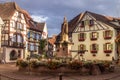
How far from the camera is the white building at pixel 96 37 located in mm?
48216

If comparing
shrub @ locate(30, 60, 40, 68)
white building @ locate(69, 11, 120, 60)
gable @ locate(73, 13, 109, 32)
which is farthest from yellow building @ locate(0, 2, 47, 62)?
shrub @ locate(30, 60, 40, 68)

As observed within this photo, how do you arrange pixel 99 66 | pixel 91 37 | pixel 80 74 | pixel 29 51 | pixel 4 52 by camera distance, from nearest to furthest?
pixel 80 74, pixel 99 66, pixel 4 52, pixel 91 37, pixel 29 51

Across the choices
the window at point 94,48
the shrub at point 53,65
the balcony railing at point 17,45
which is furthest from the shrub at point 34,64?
the window at point 94,48

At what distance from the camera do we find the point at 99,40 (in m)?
49.8

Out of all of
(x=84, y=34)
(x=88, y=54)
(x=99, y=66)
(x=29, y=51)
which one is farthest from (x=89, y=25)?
(x=99, y=66)

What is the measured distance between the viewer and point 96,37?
5022 cm

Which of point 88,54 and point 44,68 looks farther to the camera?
point 88,54

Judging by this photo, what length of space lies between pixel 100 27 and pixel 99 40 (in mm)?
2317

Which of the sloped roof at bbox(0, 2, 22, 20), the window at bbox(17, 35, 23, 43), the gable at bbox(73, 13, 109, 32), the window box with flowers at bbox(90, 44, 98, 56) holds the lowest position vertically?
the window box with flowers at bbox(90, 44, 98, 56)

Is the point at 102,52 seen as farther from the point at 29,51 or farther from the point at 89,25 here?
the point at 29,51

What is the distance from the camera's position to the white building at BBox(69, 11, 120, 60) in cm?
4822

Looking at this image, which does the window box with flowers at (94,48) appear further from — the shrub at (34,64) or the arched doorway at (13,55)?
the shrub at (34,64)

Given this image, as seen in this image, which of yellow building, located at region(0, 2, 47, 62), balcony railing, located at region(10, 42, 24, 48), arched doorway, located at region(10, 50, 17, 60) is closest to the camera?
yellow building, located at region(0, 2, 47, 62)

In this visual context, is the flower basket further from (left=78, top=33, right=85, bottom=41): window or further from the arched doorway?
(left=78, top=33, right=85, bottom=41): window
